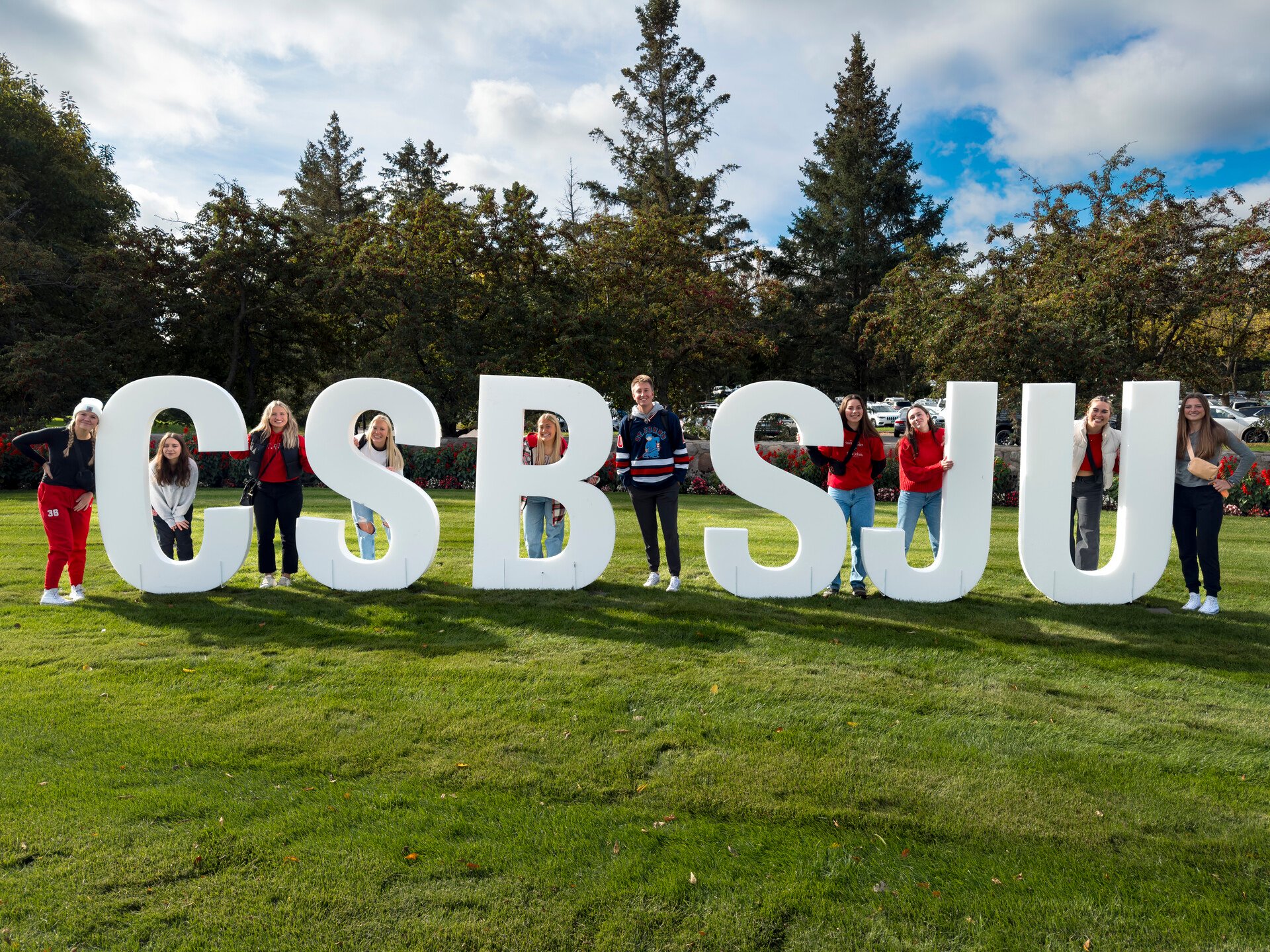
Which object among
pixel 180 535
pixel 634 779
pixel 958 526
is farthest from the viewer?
pixel 180 535

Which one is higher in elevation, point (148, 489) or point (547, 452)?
point (547, 452)

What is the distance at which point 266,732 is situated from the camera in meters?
4.00

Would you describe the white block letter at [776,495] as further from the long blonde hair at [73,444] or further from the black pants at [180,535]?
the long blonde hair at [73,444]

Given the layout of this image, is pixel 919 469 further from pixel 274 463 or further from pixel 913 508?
pixel 274 463

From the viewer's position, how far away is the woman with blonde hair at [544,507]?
7363 millimetres

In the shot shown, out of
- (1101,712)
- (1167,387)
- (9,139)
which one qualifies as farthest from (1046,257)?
(9,139)

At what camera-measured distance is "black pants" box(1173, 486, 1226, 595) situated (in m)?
5.95

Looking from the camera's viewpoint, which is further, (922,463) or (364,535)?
(364,535)

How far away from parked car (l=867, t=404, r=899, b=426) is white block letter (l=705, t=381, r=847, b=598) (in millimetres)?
27878

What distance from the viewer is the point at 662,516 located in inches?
269

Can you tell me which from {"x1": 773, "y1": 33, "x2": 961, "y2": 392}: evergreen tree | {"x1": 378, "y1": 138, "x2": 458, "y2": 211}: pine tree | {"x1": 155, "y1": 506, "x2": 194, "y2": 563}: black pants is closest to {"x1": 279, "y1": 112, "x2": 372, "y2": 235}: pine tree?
{"x1": 378, "y1": 138, "x2": 458, "y2": 211}: pine tree

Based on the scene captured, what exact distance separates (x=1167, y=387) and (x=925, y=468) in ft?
6.00

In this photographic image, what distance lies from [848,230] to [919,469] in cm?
3166

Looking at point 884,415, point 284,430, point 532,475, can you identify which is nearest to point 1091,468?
point 532,475
